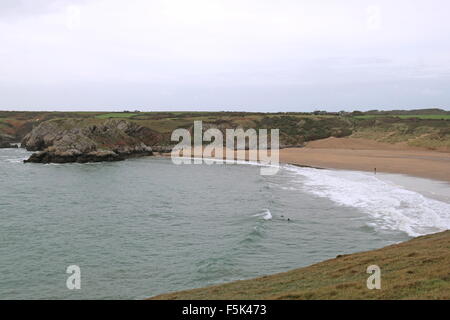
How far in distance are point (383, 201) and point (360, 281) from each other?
77.9ft

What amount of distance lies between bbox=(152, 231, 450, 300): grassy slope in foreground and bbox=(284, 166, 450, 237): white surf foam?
950 centimetres

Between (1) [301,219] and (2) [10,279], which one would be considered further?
(1) [301,219]

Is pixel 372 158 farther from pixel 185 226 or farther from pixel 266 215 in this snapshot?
pixel 185 226

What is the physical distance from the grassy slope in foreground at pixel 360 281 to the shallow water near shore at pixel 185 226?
357 cm

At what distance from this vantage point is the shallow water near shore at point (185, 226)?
19109 mm

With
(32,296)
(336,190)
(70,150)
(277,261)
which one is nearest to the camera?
(32,296)

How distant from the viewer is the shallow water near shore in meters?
19.1

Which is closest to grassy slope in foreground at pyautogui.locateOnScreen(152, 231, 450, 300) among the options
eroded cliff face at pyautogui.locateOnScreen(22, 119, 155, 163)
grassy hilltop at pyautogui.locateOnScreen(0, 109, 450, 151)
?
eroded cliff face at pyautogui.locateOnScreen(22, 119, 155, 163)

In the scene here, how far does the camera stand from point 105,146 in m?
76.4

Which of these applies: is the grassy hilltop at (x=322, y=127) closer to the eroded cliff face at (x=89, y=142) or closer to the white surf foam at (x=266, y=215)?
the eroded cliff face at (x=89, y=142)

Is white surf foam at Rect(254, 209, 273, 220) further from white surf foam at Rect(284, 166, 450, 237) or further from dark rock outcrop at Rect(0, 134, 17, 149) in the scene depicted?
dark rock outcrop at Rect(0, 134, 17, 149)

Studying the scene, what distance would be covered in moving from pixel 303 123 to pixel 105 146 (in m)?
56.9
